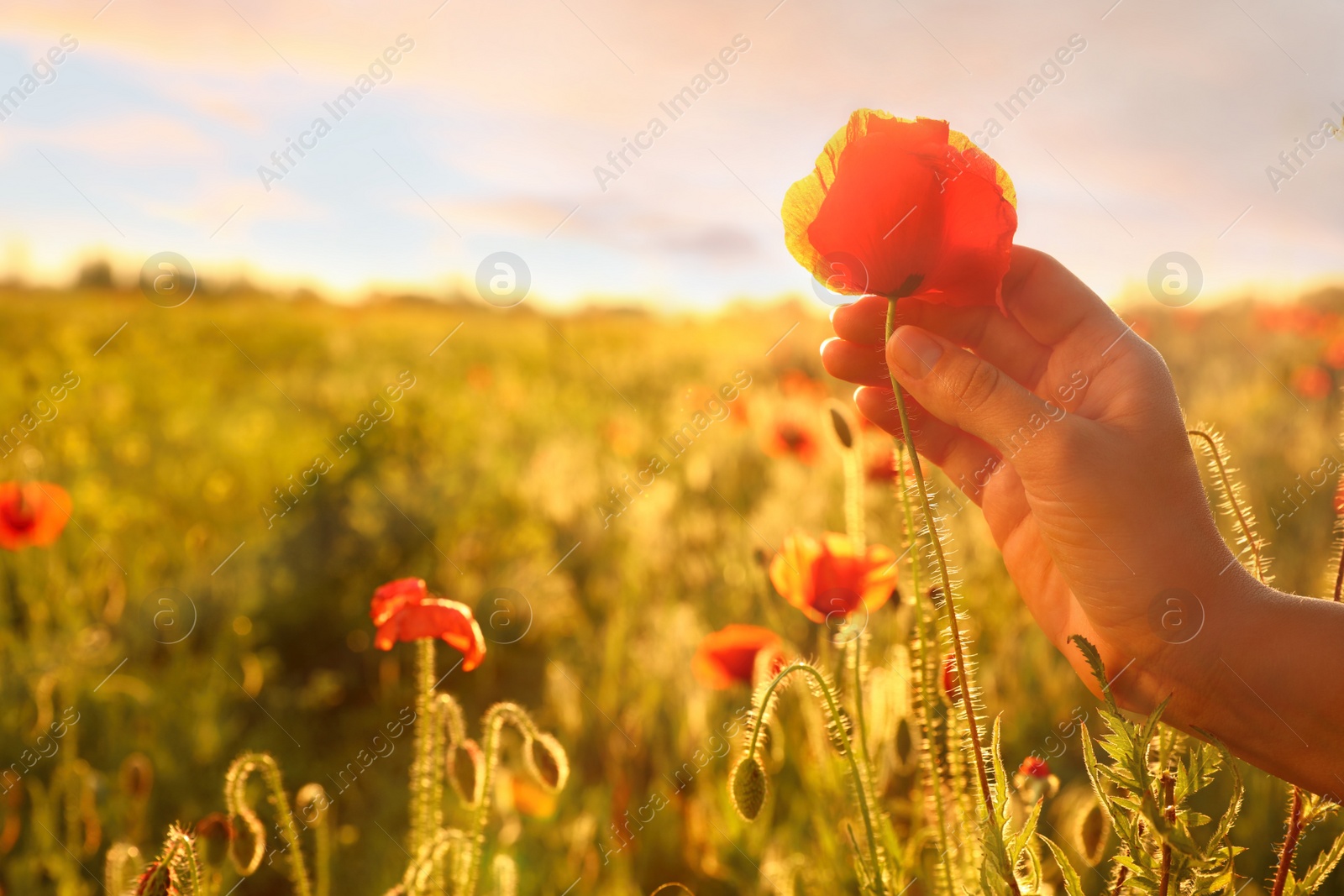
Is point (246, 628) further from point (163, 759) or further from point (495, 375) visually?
point (495, 375)

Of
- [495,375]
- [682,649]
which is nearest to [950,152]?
[682,649]

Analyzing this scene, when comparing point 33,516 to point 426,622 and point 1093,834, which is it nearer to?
point 426,622

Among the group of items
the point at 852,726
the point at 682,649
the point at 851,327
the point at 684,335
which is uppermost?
the point at 684,335

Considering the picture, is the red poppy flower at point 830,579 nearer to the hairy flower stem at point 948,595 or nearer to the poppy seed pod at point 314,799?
the hairy flower stem at point 948,595

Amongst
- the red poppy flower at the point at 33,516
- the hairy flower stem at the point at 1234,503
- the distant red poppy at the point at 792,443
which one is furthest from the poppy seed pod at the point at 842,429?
the red poppy flower at the point at 33,516

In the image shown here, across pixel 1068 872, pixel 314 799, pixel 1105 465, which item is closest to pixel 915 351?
pixel 1105 465
